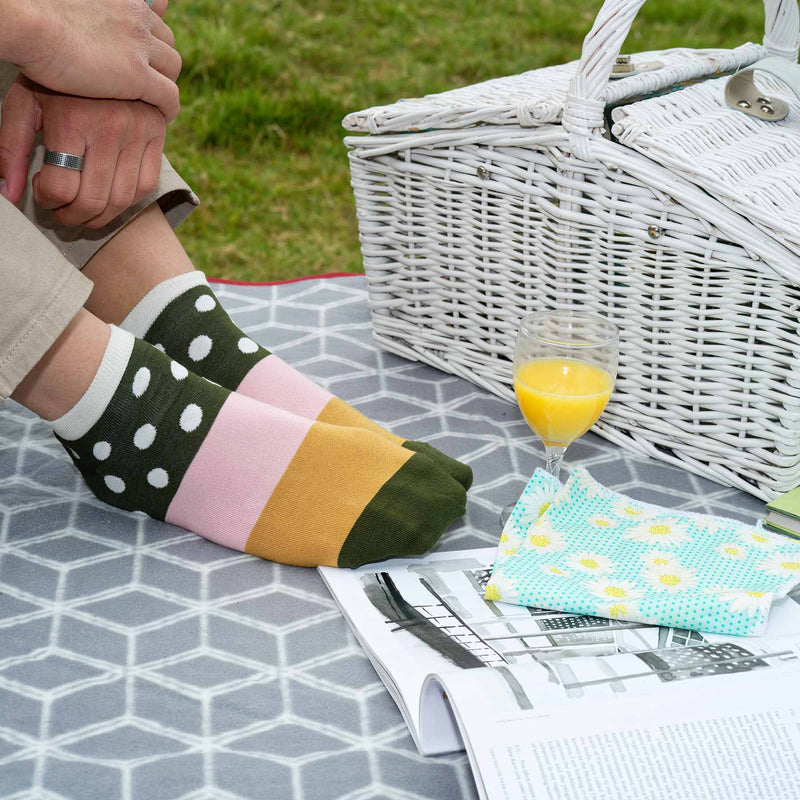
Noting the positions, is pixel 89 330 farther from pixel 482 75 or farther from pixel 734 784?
pixel 482 75

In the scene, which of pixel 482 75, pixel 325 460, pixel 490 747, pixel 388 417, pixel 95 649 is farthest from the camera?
pixel 482 75

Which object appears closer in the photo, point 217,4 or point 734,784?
point 734,784

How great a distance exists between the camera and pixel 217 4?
2.64m

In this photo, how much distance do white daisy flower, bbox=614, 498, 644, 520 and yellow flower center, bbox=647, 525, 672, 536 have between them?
25 millimetres

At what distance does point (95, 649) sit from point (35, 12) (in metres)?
0.50

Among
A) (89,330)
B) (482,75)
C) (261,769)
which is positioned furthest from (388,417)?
(482,75)

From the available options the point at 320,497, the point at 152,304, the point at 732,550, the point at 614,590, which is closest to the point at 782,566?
the point at 732,550

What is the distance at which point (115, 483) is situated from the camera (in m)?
0.93

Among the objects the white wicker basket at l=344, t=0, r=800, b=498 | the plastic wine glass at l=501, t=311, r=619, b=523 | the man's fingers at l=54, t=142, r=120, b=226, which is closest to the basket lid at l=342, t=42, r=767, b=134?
the white wicker basket at l=344, t=0, r=800, b=498

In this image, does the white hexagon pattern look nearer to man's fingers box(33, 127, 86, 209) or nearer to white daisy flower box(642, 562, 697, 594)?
white daisy flower box(642, 562, 697, 594)

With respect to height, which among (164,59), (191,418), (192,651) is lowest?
(192,651)

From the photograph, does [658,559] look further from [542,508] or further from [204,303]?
[204,303]

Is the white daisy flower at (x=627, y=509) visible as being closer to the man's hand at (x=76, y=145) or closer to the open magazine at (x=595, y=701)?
the open magazine at (x=595, y=701)

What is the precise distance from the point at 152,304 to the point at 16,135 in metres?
0.20
